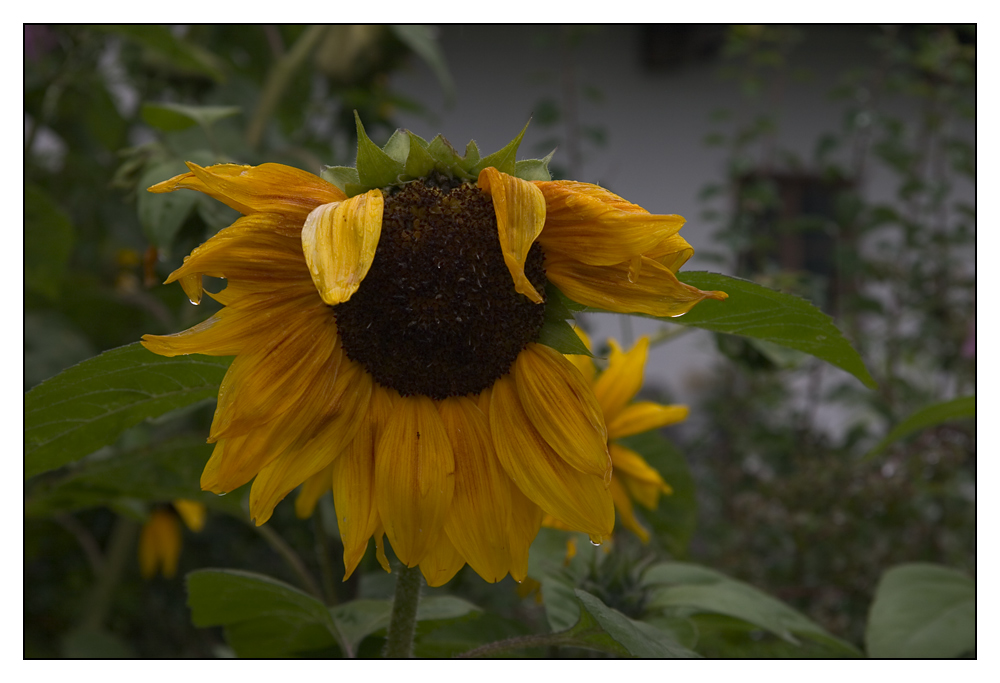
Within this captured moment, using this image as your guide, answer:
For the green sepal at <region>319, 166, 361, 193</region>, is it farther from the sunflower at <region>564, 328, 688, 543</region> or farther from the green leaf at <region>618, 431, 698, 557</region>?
the green leaf at <region>618, 431, 698, 557</region>

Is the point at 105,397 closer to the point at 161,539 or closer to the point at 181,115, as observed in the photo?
the point at 181,115

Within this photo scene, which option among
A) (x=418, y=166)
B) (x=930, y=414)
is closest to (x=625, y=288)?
(x=418, y=166)

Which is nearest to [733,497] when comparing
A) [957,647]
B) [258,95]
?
[957,647]

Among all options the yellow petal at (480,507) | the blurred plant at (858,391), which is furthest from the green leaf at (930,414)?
the yellow petal at (480,507)

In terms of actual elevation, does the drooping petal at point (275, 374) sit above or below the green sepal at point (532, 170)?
below

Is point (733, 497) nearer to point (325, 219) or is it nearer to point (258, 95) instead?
point (258, 95)

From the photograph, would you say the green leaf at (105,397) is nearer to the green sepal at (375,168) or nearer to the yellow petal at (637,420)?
the green sepal at (375,168)
